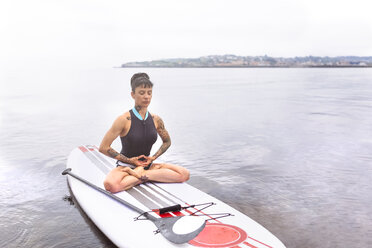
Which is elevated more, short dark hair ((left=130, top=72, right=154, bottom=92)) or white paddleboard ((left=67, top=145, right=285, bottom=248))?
short dark hair ((left=130, top=72, right=154, bottom=92))

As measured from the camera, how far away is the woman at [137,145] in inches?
218

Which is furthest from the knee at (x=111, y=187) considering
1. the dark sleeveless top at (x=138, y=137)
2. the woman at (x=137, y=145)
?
the dark sleeveless top at (x=138, y=137)

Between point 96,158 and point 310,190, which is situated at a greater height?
point 96,158

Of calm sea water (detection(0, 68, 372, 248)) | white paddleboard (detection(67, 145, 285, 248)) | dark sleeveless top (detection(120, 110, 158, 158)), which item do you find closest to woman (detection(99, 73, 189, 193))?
dark sleeveless top (detection(120, 110, 158, 158))

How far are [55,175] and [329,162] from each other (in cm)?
765

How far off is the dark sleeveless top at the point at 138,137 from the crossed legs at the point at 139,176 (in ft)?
0.98

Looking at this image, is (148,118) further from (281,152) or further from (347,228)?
(281,152)

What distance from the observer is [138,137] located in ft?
18.5

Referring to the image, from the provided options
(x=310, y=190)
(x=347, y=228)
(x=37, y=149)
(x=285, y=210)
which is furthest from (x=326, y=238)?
(x=37, y=149)

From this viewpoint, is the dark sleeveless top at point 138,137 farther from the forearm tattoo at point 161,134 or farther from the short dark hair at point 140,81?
the short dark hair at point 140,81

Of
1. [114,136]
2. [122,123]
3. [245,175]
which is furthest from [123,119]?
[245,175]

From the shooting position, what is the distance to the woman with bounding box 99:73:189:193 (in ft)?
18.2

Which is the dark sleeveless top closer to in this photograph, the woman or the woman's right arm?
the woman

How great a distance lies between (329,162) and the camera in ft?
33.0
